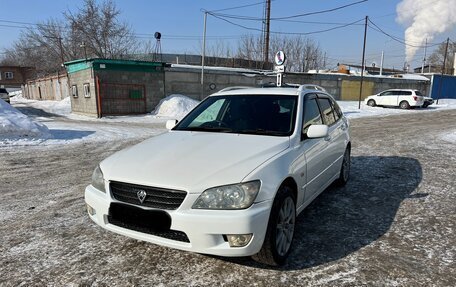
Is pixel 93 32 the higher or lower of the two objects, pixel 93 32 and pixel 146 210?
the higher

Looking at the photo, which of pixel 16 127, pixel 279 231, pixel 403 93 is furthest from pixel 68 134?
pixel 403 93

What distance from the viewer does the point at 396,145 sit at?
952 cm

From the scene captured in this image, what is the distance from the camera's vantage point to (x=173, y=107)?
66.0 ft

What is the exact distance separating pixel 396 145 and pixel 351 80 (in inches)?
958

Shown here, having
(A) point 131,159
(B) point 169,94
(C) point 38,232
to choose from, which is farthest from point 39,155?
(B) point 169,94

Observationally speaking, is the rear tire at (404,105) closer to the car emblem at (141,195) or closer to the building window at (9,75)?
the car emblem at (141,195)

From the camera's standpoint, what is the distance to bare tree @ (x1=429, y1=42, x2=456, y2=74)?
70.5m

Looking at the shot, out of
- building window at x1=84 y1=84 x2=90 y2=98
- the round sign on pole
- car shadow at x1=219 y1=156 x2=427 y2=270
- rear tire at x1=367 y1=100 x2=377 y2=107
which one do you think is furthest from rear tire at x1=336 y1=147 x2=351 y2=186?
rear tire at x1=367 y1=100 x2=377 y2=107

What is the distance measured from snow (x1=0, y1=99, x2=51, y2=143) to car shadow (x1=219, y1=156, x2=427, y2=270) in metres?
9.18

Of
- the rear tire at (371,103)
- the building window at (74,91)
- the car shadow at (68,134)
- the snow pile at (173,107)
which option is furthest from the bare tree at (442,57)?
the car shadow at (68,134)

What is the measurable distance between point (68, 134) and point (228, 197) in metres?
10.5

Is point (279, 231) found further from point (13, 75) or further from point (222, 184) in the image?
point (13, 75)

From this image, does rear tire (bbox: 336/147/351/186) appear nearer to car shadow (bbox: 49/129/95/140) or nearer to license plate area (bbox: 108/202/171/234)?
license plate area (bbox: 108/202/171/234)

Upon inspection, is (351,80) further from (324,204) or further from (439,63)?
(439,63)
